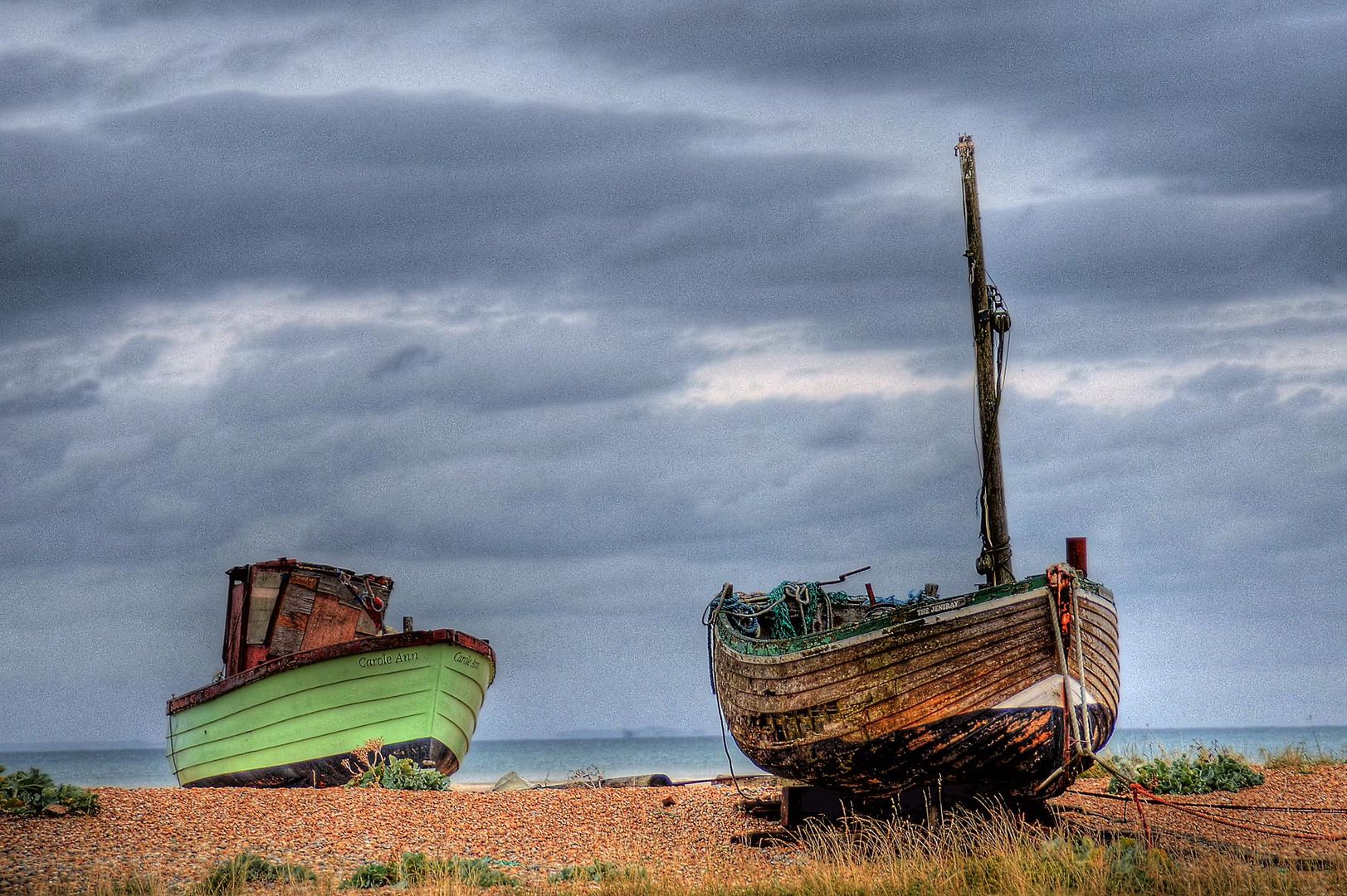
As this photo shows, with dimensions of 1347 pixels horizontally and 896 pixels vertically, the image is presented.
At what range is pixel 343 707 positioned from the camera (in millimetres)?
23109

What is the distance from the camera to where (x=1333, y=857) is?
38.9ft

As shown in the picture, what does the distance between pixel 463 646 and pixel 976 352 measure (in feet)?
38.3

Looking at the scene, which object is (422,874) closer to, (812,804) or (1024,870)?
(812,804)

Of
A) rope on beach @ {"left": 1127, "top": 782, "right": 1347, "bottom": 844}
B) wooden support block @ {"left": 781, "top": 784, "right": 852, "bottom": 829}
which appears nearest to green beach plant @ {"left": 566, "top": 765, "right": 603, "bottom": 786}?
wooden support block @ {"left": 781, "top": 784, "right": 852, "bottom": 829}

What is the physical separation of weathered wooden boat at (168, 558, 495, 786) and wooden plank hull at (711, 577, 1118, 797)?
1069cm

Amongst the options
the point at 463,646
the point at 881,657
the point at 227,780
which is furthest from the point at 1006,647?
the point at 227,780

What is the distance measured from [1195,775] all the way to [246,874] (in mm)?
12842

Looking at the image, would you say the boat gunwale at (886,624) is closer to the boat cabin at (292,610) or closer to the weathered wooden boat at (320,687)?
the weathered wooden boat at (320,687)

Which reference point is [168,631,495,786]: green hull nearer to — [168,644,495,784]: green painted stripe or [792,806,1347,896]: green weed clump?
[168,644,495,784]: green painted stripe

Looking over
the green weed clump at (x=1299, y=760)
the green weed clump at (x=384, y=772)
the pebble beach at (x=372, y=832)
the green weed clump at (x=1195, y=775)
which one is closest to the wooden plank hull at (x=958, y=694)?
the pebble beach at (x=372, y=832)

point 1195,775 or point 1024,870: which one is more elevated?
point 1195,775


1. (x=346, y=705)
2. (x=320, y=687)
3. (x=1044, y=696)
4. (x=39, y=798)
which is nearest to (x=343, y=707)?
(x=346, y=705)

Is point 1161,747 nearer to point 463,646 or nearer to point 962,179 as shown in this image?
point 962,179

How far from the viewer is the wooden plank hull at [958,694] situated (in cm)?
1342
